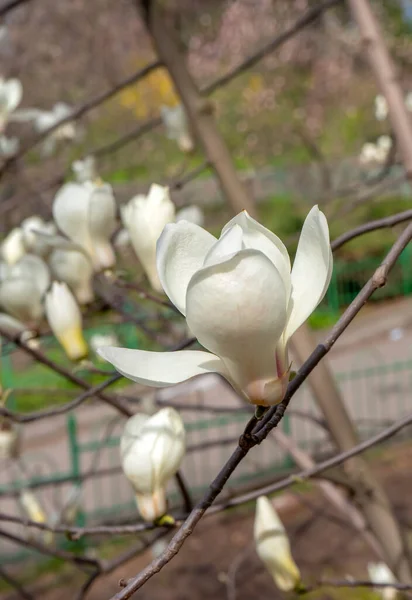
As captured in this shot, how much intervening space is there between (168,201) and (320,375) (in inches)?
19.2

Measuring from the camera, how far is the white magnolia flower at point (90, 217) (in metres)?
1.00

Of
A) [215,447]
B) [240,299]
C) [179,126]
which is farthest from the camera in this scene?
[215,447]

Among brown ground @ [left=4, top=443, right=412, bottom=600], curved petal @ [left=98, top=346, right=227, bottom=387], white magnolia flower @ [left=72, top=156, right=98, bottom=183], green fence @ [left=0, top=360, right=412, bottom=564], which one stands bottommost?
brown ground @ [left=4, top=443, right=412, bottom=600]

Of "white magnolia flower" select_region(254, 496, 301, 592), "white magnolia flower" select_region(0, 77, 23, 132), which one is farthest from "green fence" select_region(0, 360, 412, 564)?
"white magnolia flower" select_region(254, 496, 301, 592)

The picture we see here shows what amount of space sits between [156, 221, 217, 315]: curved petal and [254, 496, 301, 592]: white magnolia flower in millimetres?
583

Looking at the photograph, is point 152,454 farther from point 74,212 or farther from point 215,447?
point 215,447

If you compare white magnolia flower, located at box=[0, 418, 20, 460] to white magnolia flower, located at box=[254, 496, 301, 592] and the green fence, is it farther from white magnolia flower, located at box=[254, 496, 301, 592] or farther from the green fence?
the green fence

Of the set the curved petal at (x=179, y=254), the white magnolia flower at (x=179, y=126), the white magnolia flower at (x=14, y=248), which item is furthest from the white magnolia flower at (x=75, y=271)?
the white magnolia flower at (x=179, y=126)

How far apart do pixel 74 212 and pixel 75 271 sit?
14 cm

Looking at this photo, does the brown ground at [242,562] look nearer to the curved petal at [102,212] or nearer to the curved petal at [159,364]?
the curved petal at [102,212]

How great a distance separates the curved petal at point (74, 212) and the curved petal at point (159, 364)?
537 mm

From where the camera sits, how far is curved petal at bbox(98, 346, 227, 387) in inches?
18.9

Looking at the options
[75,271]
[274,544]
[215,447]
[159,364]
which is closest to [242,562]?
[215,447]

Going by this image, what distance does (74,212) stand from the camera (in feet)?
3.32
